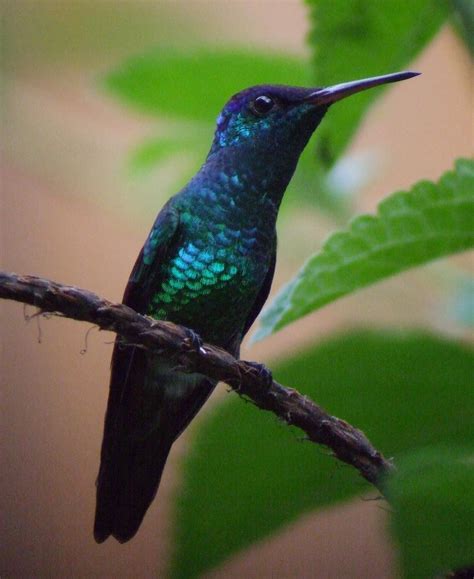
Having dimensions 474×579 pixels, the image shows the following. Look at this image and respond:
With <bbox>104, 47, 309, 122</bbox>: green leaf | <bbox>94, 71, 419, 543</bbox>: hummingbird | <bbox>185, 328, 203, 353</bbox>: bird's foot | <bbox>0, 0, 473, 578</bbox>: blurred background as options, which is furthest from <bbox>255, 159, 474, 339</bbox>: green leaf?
<bbox>94, 71, 419, 543</bbox>: hummingbird

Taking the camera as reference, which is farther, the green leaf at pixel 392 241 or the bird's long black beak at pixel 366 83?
the bird's long black beak at pixel 366 83

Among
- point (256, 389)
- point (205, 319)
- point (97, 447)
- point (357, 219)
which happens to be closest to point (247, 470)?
point (357, 219)

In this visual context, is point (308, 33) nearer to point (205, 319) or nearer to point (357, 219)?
point (357, 219)

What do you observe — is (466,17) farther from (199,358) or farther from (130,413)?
(130,413)

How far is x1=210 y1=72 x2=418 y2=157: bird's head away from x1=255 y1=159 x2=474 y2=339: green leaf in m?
0.56

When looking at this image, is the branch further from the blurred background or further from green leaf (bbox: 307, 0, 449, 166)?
green leaf (bbox: 307, 0, 449, 166)

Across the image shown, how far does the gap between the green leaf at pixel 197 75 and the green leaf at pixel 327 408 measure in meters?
0.49

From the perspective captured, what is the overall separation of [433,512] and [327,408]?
0.12 m

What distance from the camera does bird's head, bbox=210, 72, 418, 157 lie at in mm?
1155

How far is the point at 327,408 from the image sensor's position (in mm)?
409

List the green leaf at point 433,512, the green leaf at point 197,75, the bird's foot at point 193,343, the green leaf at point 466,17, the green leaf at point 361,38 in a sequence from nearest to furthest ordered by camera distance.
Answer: the green leaf at point 433,512
the green leaf at point 466,17
the green leaf at point 361,38
the bird's foot at point 193,343
the green leaf at point 197,75

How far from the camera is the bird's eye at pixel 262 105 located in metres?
1.20

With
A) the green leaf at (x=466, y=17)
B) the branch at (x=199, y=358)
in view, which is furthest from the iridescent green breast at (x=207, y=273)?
the green leaf at (x=466, y=17)

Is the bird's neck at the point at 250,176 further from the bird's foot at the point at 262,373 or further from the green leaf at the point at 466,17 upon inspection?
the green leaf at the point at 466,17
